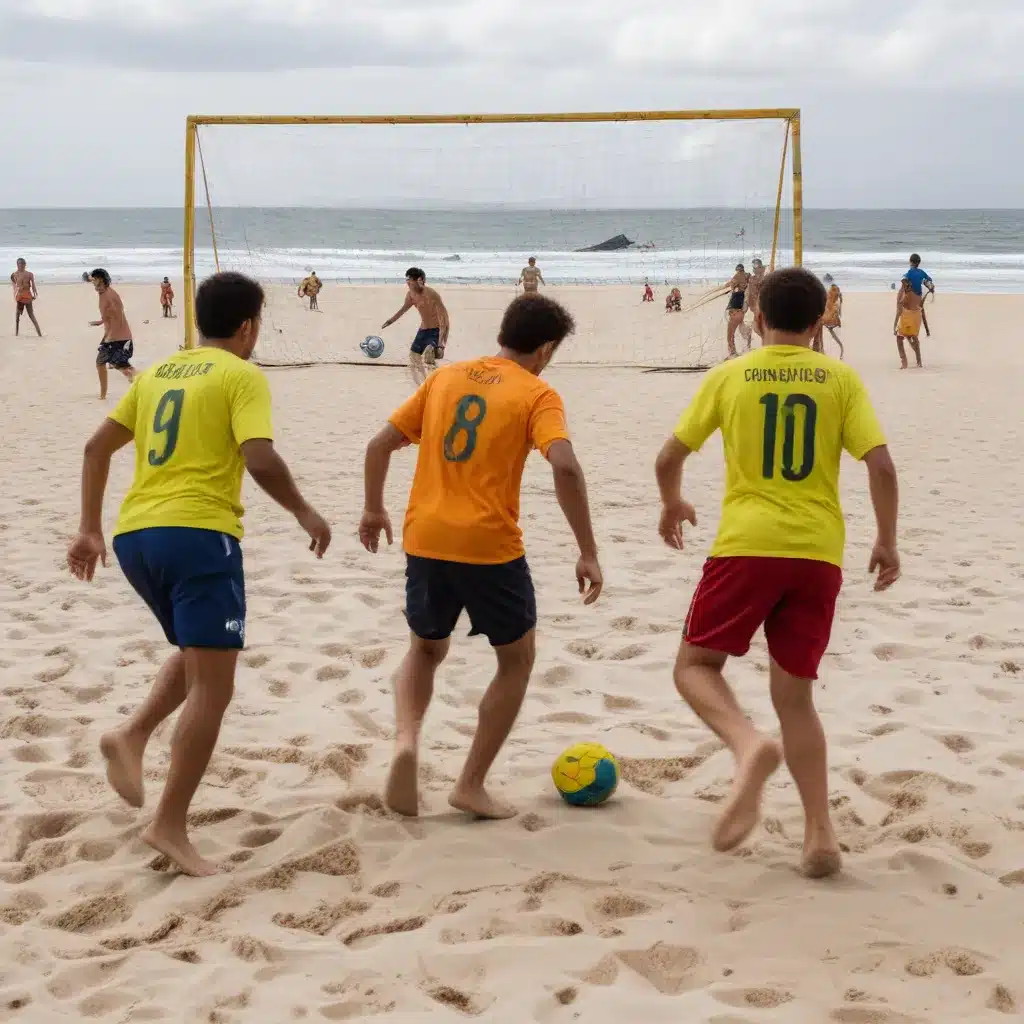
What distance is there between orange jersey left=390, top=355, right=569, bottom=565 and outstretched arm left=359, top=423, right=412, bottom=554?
107mm

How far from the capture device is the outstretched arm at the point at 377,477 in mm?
3287

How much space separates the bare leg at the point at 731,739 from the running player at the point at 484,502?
34cm

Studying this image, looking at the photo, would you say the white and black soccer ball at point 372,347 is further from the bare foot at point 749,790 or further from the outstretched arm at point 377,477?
the bare foot at point 749,790

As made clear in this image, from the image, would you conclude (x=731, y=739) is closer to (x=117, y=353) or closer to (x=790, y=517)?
(x=790, y=517)

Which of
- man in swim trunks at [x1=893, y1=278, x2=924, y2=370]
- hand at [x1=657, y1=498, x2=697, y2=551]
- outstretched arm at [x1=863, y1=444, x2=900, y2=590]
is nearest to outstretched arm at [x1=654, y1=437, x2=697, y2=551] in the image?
hand at [x1=657, y1=498, x2=697, y2=551]

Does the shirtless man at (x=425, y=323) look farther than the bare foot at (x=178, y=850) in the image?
Yes

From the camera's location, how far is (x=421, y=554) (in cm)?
322

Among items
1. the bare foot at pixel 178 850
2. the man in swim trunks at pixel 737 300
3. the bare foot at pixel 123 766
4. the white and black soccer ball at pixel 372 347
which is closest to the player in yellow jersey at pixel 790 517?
the bare foot at pixel 178 850

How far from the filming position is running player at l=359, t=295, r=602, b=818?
316 cm

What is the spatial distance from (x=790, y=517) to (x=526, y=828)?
1185mm

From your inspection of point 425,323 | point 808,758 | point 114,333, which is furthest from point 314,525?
point 425,323

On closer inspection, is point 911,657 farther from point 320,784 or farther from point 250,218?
point 250,218

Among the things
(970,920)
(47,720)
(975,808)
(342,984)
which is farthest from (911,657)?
(47,720)

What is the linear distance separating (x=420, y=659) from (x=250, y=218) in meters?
13.8
